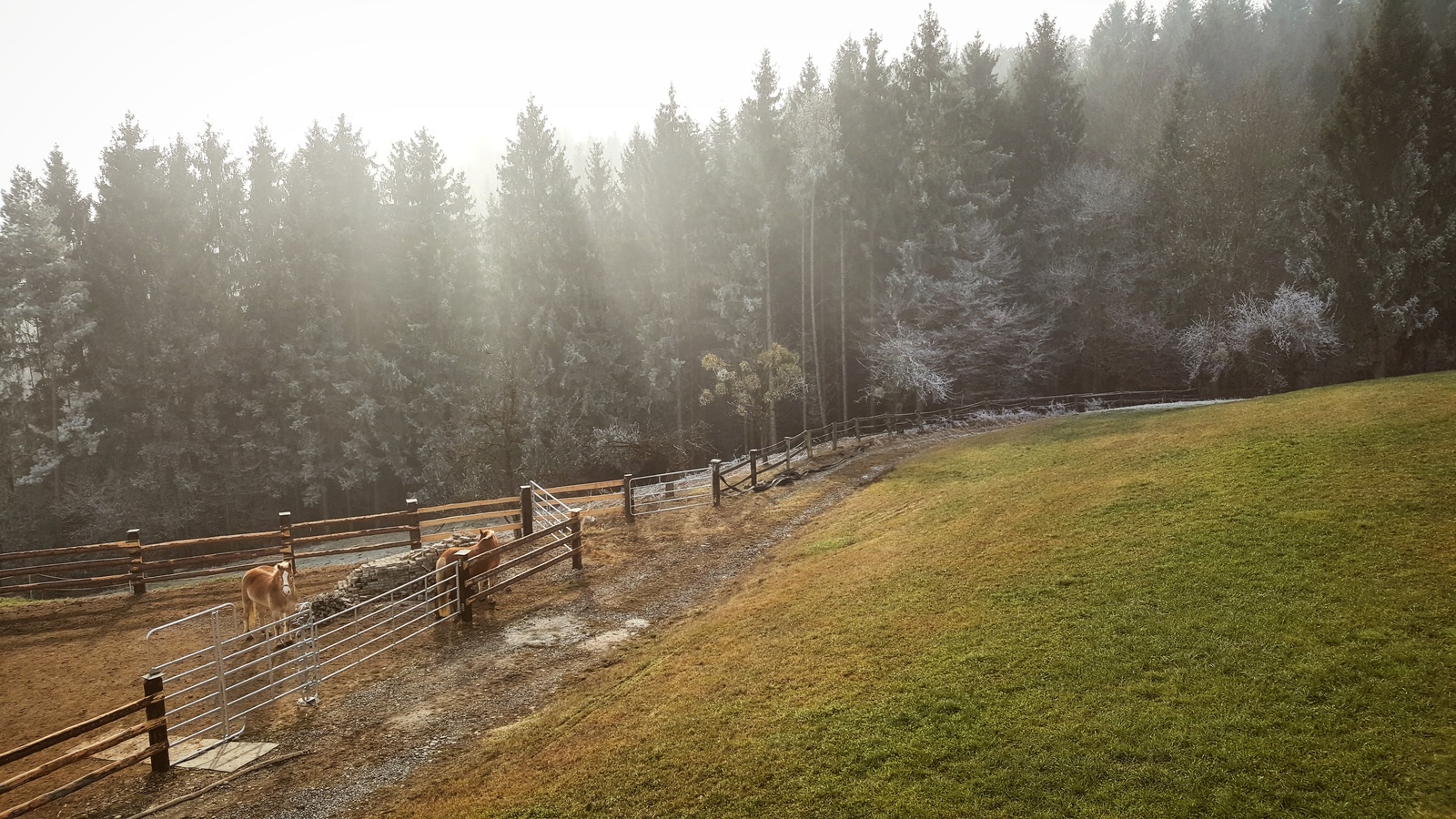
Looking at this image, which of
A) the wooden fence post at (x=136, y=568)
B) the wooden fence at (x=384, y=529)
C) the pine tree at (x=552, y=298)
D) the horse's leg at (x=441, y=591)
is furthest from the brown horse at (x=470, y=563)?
Answer: the pine tree at (x=552, y=298)

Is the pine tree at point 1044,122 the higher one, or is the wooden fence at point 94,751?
the pine tree at point 1044,122

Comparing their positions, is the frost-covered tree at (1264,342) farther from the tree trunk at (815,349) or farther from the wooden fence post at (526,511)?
the wooden fence post at (526,511)

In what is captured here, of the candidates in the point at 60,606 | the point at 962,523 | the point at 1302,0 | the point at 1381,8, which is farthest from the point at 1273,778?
the point at 1302,0

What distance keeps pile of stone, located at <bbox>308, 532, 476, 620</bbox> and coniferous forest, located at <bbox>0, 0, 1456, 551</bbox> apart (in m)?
20.9

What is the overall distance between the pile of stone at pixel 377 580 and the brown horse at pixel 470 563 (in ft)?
1.46

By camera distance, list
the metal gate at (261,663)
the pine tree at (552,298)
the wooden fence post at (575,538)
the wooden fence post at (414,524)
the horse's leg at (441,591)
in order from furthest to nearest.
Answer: the pine tree at (552,298) → the wooden fence post at (414,524) → the wooden fence post at (575,538) → the horse's leg at (441,591) → the metal gate at (261,663)

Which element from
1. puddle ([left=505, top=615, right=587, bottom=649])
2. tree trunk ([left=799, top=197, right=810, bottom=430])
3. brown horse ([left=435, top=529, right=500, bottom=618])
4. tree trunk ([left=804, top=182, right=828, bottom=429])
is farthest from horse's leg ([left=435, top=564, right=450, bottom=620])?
tree trunk ([left=804, top=182, right=828, bottom=429])

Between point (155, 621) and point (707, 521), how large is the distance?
46.2ft

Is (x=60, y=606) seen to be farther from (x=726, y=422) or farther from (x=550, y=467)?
(x=726, y=422)

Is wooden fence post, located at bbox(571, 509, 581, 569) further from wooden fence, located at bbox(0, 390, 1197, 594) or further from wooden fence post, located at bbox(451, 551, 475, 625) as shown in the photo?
wooden fence post, located at bbox(451, 551, 475, 625)

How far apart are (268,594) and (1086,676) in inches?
554

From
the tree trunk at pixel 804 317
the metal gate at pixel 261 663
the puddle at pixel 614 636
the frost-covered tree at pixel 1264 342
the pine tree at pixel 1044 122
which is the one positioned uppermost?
the pine tree at pixel 1044 122

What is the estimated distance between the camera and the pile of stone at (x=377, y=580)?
14.9 m

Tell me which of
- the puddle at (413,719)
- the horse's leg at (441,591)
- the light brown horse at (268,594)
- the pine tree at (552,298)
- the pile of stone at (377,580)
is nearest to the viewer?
the puddle at (413,719)
